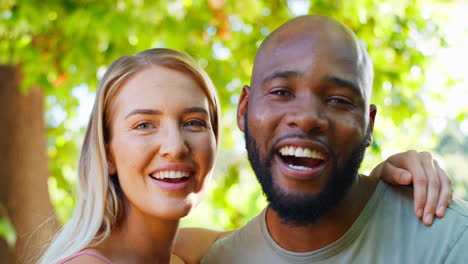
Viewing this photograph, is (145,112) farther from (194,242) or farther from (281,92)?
(194,242)

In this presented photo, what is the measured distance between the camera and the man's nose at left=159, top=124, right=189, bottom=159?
2.27 metres

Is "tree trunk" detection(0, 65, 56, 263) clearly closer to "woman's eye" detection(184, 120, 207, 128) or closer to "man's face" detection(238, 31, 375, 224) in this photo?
"woman's eye" detection(184, 120, 207, 128)

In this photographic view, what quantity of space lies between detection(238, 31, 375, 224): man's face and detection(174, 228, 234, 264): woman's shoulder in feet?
2.49

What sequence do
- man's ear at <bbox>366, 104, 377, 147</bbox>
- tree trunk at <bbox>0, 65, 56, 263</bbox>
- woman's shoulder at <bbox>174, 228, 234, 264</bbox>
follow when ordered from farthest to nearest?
tree trunk at <bbox>0, 65, 56, 263</bbox>
woman's shoulder at <bbox>174, 228, 234, 264</bbox>
man's ear at <bbox>366, 104, 377, 147</bbox>

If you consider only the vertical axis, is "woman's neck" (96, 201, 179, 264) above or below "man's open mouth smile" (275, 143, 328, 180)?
below

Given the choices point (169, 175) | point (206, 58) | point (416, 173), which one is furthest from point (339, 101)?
point (206, 58)

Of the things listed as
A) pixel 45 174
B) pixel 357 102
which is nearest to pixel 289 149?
pixel 357 102

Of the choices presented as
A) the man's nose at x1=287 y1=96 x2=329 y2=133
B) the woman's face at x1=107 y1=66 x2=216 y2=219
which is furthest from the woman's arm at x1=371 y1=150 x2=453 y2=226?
the woman's face at x1=107 y1=66 x2=216 y2=219

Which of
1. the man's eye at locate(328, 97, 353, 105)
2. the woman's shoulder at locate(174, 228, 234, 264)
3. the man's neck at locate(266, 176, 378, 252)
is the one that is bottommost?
the woman's shoulder at locate(174, 228, 234, 264)

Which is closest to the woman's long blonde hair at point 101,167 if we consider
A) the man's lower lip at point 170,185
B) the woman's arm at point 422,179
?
the man's lower lip at point 170,185

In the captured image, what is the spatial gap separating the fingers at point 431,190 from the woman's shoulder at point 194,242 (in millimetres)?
1163

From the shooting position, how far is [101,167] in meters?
2.47

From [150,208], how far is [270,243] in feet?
1.73

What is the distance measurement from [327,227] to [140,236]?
2.77 feet
